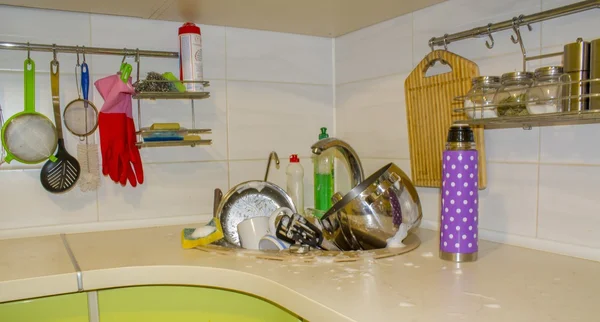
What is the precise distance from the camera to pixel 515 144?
1122 millimetres

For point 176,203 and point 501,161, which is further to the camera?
point 176,203

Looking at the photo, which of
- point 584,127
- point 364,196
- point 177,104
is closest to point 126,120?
point 177,104

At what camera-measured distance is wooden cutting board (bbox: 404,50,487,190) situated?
1191 mm

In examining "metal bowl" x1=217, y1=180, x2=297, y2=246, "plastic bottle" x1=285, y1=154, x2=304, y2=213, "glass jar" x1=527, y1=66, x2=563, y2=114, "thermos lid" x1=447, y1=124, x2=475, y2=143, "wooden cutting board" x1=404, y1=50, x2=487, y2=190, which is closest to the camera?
"glass jar" x1=527, y1=66, x2=563, y2=114

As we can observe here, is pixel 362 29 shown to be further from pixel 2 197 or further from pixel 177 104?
pixel 2 197

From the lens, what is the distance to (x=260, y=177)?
1.61 m

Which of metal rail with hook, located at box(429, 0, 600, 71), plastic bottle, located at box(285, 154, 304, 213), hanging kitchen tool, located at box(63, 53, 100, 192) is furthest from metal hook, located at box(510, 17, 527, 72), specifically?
hanging kitchen tool, located at box(63, 53, 100, 192)

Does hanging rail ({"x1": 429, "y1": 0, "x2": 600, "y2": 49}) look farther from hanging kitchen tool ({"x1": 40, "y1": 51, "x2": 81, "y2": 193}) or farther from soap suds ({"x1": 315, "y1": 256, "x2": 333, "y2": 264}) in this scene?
hanging kitchen tool ({"x1": 40, "y1": 51, "x2": 81, "y2": 193})

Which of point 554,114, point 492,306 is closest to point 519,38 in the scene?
point 554,114

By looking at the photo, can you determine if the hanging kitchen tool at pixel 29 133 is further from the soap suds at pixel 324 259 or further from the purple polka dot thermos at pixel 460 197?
the purple polka dot thermos at pixel 460 197

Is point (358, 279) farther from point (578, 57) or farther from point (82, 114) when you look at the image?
point (82, 114)

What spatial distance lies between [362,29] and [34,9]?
3.27 ft

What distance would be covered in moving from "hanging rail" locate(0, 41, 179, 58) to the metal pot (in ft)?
2.39

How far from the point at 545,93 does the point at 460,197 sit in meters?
0.25
